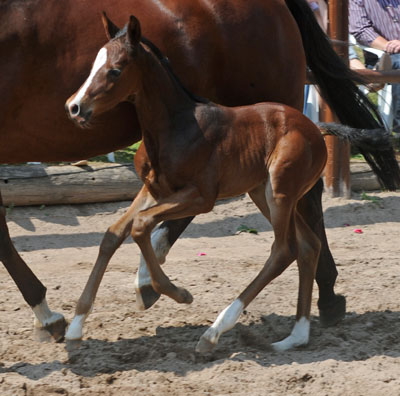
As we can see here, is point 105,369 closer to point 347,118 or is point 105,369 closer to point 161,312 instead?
point 161,312

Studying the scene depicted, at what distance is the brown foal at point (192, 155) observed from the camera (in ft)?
12.4

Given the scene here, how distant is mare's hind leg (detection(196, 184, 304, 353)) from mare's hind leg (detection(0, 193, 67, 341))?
0.78 meters

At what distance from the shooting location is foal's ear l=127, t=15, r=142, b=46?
12.0ft

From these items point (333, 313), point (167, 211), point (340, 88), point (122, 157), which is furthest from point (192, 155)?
point (122, 157)

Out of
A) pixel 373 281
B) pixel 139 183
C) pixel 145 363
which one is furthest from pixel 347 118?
pixel 139 183

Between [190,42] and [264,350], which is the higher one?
[190,42]

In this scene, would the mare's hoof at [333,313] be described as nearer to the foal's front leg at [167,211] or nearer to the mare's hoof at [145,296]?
the mare's hoof at [145,296]

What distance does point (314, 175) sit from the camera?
4.08m

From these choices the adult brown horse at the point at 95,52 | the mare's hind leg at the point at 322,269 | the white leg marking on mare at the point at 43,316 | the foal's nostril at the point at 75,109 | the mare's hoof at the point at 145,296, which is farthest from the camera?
the mare's hind leg at the point at 322,269

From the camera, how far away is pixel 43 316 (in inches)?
166

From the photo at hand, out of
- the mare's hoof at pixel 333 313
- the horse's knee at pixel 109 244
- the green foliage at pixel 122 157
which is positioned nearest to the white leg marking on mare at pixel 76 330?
the horse's knee at pixel 109 244

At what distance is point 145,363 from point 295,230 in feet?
3.20

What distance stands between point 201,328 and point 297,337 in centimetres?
53

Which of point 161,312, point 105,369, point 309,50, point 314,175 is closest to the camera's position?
point 105,369
